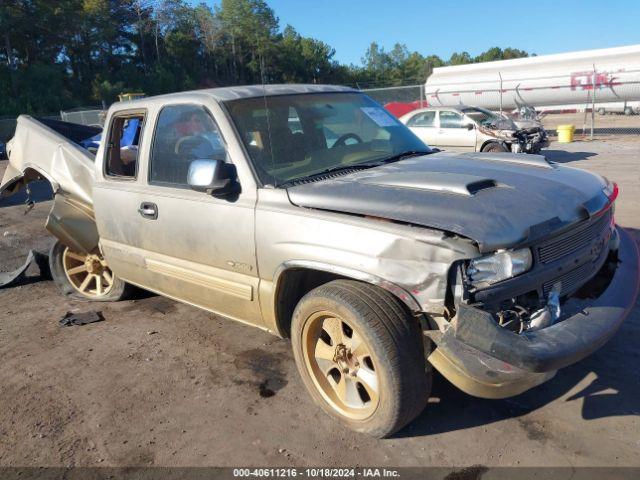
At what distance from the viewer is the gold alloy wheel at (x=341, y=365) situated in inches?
116

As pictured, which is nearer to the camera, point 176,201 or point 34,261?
point 176,201

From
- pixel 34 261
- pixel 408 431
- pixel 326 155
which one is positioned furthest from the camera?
pixel 34 261

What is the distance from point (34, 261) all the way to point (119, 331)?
8.02ft

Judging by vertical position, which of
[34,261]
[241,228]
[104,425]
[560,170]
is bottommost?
[104,425]

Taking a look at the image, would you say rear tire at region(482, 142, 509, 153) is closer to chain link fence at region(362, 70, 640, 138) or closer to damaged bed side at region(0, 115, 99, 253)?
chain link fence at region(362, 70, 640, 138)

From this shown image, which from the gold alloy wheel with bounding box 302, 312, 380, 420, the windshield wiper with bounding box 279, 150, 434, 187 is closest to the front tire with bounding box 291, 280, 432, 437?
the gold alloy wheel with bounding box 302, 312, 380, 420

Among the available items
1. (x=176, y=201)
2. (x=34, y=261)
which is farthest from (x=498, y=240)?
(x=34, y=261)

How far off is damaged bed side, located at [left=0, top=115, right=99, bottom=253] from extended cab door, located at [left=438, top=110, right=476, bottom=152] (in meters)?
10.3

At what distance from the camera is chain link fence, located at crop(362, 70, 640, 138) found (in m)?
22.3

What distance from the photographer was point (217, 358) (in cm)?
411

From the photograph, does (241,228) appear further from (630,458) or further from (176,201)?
(630,458)

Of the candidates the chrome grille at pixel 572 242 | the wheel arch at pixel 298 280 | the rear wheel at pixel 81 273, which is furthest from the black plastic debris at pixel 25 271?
the chrome grille at pixel 572 242

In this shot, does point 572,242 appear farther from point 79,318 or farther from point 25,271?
point 25,271

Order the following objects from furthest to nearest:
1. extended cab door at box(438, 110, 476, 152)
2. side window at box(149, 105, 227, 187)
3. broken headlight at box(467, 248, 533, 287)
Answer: extended cab door at box(438, 110, 476, 152) < side window at box(149, 105, 227, 187) < broken headlight at box(467, 248, 533, 287)
